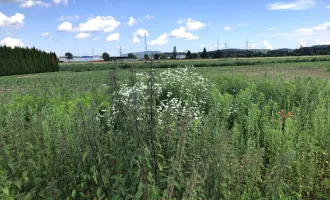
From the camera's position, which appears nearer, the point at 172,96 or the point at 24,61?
the point at 172,96

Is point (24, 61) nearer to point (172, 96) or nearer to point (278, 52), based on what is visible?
point (172, 96)

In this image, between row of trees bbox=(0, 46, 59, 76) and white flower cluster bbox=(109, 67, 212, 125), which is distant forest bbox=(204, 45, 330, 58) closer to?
row of trees bbox=(0, 46, 59, 76)

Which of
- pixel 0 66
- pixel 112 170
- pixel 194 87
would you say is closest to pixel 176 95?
pixel 194 87

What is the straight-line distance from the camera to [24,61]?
134 ft

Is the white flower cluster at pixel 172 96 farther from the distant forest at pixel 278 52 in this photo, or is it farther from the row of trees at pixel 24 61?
the distant forest at pixel 278 52

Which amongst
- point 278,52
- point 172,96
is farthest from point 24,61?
point 278,52

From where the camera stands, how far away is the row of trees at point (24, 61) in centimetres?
3769

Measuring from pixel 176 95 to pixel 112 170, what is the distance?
17.0 ft

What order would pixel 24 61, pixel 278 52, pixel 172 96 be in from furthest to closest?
pixel 278 52 < pixel 24 61 < pixel 172 96

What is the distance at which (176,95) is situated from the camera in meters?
7.83

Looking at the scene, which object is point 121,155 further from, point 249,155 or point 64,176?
point 249,155

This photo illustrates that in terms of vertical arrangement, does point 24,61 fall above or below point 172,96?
above

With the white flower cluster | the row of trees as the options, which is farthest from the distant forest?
the white flower cluster

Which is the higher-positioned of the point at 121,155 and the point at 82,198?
the point at 121,155
